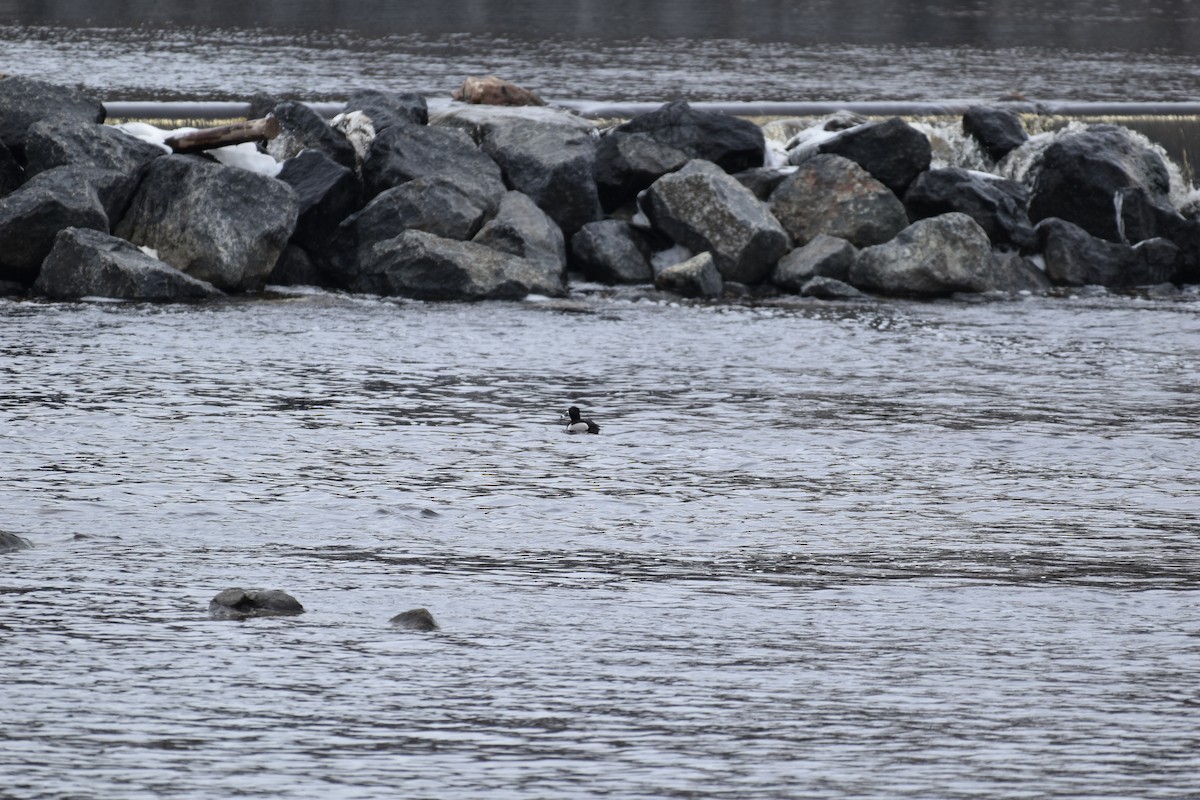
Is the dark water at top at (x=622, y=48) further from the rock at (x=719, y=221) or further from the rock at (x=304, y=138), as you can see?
the rock at (x=719, y=221)

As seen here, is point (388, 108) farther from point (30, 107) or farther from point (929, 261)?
point (929, 261)

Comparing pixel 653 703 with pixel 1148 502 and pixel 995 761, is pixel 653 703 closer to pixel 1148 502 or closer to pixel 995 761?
pixel 995 761

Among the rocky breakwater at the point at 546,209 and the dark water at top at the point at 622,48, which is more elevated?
the dark water at top at the point at 622,48

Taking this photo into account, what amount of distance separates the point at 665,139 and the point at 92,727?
10921mm

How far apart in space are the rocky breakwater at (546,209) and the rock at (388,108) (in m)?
0.02

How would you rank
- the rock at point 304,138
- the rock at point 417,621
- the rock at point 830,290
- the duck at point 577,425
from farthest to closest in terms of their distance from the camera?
the rock at point 304,138
the rock at point 830,290
the duck at point 577,425
the rock at point 417,621

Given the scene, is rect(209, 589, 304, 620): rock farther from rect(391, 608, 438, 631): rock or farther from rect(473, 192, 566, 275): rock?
rect(473, 192, 566, 275): rock

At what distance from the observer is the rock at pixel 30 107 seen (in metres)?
13.4

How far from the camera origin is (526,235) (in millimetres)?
13156

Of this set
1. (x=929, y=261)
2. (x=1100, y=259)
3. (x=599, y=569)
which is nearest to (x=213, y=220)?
(x=929, y=261)

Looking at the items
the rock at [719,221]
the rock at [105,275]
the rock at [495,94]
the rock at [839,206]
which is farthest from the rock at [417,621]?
the rock at [495,94]

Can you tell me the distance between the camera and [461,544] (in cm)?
593

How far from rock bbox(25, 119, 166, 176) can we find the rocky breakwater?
2cm

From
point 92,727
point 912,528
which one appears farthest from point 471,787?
point 912,528
